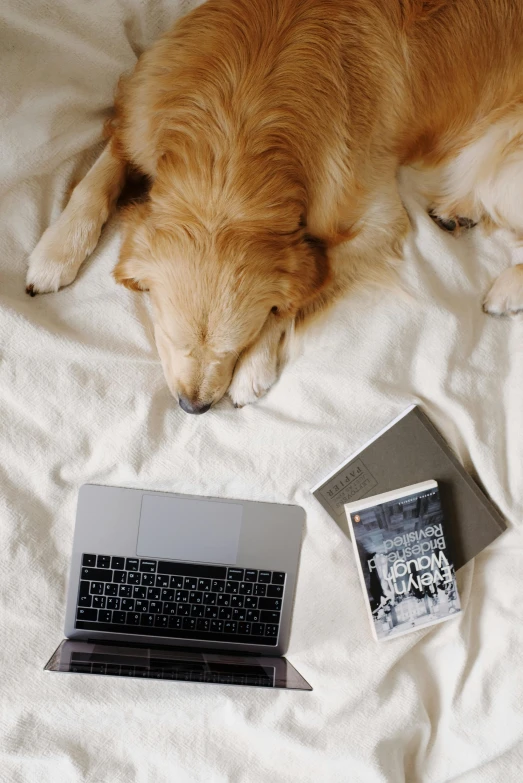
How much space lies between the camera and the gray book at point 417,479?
76.4 inches

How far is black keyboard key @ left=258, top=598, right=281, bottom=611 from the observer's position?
1.94 m

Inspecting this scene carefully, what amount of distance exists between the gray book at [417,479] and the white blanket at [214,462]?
39mm

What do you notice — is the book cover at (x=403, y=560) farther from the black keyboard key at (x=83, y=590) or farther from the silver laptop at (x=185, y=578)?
the black keyboard key at (x=83, y=590)

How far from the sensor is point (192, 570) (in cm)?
192

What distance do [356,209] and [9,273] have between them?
94cm

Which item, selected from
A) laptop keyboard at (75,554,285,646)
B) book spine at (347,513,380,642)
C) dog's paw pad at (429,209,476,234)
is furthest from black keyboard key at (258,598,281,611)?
dog's paw pad at (429,209,476,234)

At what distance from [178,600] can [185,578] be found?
0.06 metres

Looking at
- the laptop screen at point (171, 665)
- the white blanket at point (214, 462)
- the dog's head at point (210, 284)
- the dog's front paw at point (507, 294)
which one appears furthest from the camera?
the dog's front paw at point (507, 294)

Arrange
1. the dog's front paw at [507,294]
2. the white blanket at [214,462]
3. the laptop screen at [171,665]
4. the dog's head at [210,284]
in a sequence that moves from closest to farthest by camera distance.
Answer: the dog's head at [210,284] < the laptop screen at [171,665] < the white blanket at [214,462] < the dog's front paw at [507,294]

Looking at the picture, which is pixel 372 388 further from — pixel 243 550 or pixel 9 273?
pixel 9 273

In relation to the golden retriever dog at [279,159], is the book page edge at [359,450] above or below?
below

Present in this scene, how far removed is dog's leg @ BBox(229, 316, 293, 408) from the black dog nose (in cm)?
14

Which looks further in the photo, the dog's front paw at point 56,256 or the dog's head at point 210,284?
the dog's front paw at point 56,256

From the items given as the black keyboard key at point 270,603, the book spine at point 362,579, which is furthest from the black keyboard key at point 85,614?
the book spine at point 362,579
